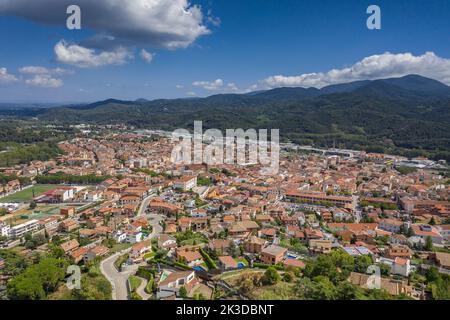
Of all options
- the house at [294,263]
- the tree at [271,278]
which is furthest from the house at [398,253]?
the tree at [271,278]

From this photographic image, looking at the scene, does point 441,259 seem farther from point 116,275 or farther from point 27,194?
point 27,194

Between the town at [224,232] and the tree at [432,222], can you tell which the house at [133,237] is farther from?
the tree at [432,222]

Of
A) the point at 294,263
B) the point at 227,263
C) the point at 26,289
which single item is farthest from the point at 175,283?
the point at 294,263

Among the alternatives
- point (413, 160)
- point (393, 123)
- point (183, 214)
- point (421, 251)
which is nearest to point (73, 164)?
point (183, 214)

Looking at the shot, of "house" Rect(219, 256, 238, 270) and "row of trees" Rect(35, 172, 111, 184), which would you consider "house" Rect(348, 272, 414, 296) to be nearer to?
"house" Rect(219, 256, 238, 270)

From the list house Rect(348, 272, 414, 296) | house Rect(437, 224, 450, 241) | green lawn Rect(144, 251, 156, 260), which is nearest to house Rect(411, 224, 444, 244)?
house Rect(437, 224, 450, 241)

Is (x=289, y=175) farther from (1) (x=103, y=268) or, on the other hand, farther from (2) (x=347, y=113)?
(2) (x=347, y=113)
